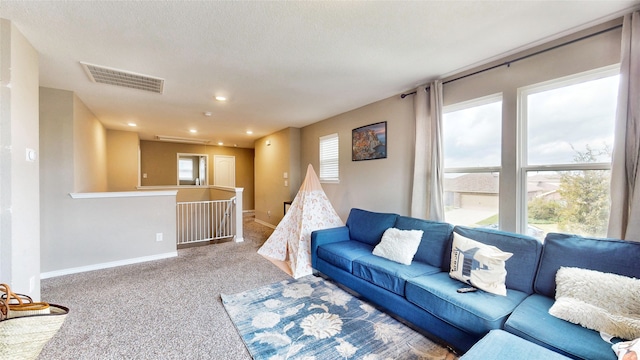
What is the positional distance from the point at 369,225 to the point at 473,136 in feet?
5.31

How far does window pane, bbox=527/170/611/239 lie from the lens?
1963 mm

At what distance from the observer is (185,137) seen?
706cm

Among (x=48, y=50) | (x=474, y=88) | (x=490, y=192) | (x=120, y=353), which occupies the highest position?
(x=48, y=50)

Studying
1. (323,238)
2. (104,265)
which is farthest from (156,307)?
(323,238)

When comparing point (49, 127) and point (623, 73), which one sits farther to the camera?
point (49, 127)

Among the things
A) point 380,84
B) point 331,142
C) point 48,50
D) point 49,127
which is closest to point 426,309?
point 380,84

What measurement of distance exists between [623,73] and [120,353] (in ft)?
13.7

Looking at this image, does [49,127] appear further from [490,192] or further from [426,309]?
[490,192]

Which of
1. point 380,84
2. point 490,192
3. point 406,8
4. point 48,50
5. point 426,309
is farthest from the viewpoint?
point 380,84

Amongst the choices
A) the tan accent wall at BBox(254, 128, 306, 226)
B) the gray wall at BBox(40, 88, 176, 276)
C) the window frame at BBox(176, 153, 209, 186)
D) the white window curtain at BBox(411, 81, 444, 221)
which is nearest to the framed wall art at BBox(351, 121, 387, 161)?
the white window curtain at BBox(411, 81, 444, 221)

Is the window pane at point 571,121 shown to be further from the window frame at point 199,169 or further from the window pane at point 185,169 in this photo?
the window pane at point 185,169

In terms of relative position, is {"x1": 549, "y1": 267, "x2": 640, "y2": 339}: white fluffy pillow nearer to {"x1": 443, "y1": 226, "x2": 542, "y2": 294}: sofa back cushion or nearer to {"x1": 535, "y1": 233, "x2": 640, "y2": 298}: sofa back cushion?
{"x1": 535, "y1": 233, "x2": 640, "y2": 298}: sofa back cushion

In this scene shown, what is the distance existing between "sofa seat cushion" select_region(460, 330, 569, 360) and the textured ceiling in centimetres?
211

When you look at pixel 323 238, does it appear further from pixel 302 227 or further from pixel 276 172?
pixel 276 172
